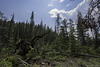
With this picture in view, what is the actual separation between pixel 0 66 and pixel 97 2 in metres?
6.20

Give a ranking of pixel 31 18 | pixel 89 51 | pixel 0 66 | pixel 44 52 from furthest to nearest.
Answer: pixel 31 18 → pixel 89 51 → pixel 44 52 → pixel 0 66

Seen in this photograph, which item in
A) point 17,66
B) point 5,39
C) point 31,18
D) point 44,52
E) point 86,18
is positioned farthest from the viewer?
point 31,18

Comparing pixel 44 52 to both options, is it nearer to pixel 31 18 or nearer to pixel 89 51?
pixel 89 51

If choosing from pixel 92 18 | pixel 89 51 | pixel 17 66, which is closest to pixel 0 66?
pixel 17 66

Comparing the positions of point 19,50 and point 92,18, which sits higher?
point 92,18

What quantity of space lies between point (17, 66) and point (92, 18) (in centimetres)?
577

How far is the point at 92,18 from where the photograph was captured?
11.9 ft

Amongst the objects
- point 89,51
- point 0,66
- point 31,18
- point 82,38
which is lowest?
point 89,51

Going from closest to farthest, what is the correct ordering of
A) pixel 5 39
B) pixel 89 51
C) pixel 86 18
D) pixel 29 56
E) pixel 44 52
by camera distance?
pixel 86 18 < pixel 29 56 < pixel 44 52 < pixel 89 51 < pixel 5 39

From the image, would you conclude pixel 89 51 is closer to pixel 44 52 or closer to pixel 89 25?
pixel 44 52

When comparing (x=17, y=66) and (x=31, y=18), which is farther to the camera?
(x=31, y=18)

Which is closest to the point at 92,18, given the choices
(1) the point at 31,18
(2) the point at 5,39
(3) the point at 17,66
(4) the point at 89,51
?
(3) the point at 17,66

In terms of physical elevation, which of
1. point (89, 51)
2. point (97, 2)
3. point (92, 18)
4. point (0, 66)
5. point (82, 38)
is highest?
point (97, 2)

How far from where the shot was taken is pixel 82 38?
20.2 m
